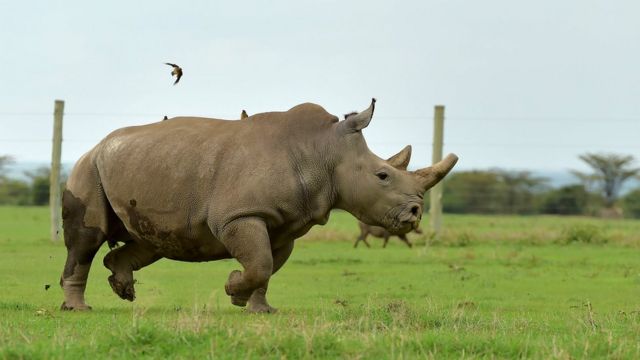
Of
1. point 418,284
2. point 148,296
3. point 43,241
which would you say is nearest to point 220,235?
point 148,296

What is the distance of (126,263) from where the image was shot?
11500mm

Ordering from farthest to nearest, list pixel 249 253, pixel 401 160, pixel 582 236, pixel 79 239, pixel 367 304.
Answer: pixel 582 236, pixel 79 239, pixel 401 160, pixel 367 304, pixel 249 253

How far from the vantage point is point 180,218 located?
10.6 metres

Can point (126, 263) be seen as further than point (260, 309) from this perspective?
Yes

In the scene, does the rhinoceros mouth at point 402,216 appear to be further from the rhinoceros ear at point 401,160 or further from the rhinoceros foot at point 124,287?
the rhinoceros foot at point 124,287

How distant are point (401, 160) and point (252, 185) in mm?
1346

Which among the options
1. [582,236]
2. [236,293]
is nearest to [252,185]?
[236,293]

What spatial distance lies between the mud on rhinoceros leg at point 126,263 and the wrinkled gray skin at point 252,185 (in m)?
0.41

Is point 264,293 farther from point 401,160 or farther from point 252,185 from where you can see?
point 401,160

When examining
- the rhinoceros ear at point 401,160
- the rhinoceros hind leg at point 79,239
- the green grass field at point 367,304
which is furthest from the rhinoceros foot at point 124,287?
the rhinoceros ear at point 401,160

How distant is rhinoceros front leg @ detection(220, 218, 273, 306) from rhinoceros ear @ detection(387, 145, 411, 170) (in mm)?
1292

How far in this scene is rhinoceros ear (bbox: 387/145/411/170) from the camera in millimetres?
10789

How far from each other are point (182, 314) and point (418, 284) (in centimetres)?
777

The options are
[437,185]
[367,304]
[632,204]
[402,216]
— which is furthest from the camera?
[632,204]
